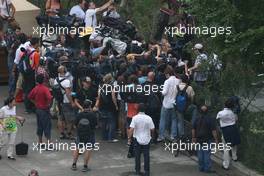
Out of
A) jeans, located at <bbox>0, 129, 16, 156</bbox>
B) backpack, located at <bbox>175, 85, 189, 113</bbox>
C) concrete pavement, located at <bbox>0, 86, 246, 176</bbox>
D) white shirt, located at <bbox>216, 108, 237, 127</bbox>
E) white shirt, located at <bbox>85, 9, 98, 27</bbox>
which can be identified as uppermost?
white shirt, located at <bbox>85, 9, 98, 27</bbox>

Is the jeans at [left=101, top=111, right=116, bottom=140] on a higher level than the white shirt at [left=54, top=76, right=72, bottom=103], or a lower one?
lower

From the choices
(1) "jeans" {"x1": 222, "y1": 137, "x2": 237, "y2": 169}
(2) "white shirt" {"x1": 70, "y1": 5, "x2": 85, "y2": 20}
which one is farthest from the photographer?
(1) "jeans" {"x1": 222, "y1": 137, "x2": 237, "y2": 169}

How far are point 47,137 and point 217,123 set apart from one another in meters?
4.11

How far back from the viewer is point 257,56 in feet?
54.8

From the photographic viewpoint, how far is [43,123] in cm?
1953

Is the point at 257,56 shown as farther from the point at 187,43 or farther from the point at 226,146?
the point at 187,43

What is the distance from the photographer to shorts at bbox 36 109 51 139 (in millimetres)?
19386

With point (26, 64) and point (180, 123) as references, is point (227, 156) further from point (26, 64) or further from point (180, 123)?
point (26, 64)

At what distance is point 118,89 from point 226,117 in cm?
301

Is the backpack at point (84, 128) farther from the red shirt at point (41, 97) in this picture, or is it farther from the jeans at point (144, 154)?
the red shirt at point (41, 97)

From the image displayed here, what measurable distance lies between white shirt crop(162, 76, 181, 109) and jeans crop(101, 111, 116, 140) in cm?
144

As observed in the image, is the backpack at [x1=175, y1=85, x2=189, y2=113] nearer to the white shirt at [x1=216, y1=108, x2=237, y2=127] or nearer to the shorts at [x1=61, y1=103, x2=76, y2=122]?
the white shirt at [x1=216, y1=108, x2=237, y2=127]

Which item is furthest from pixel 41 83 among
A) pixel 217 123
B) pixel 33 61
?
pixel 217 123

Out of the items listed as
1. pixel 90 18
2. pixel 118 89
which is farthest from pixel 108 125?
pixel 90 18
